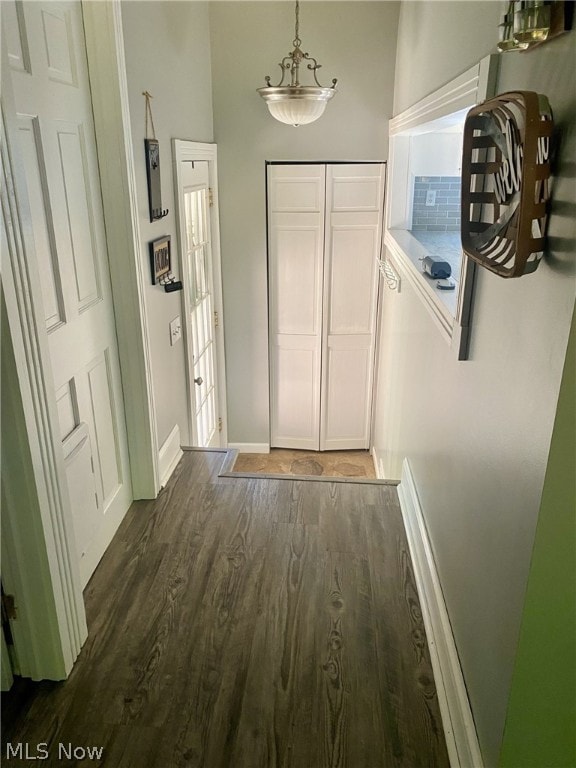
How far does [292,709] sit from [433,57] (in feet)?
8.67

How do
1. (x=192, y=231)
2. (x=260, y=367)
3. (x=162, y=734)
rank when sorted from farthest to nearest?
1. (x=260, y=367)
2. (x=192, y=231)
3. (x=162, y=734)

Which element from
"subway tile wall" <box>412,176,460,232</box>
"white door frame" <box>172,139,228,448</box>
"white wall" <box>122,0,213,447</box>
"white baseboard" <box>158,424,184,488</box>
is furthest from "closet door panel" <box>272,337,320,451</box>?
"white baseboard" <box>158,424,184,488</box>

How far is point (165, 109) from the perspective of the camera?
2926mm

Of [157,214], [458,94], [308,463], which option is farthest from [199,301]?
[458,94]

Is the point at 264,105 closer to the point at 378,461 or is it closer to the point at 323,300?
the point at 323,300

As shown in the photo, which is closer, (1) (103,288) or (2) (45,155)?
(2) (45,155)

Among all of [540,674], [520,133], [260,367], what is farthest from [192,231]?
[540,674]

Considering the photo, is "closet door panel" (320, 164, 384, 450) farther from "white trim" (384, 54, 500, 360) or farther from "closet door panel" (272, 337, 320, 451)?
"white trim" (384, 54, 500, 360)

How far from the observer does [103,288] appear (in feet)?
7.45

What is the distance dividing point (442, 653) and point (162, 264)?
2113 millimetres

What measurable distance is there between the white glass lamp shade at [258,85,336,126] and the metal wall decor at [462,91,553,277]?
2.32m

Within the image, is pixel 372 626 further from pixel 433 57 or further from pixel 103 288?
pixel 433 57

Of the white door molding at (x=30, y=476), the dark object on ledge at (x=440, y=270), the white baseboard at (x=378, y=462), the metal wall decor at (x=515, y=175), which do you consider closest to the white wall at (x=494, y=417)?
the metal wall decor at (x=515, y=175)

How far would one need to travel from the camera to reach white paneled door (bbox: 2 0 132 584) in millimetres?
1697
